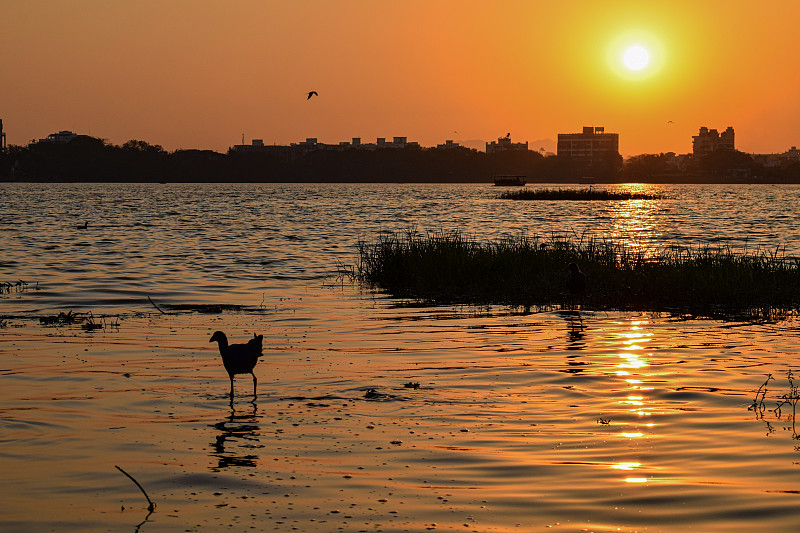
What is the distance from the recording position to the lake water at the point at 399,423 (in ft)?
26.6

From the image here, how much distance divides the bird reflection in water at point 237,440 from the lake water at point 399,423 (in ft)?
0.12

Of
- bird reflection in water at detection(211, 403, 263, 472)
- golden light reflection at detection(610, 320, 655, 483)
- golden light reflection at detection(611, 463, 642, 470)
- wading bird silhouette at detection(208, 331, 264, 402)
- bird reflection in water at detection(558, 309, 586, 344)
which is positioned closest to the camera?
golden light reflection at detection(611, 463, 642, 470)

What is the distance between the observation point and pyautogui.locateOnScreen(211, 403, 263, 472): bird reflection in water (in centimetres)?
962

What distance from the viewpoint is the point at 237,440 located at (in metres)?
10.4

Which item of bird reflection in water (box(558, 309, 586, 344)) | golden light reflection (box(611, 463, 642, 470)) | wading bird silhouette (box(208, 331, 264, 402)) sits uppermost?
wading bird silhouette (box(208, 331, 264, 402))

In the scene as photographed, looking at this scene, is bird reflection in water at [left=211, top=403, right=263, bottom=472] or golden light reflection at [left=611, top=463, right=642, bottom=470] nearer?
golden light reflection at [left=611, top=463, right=642, bottom=470]

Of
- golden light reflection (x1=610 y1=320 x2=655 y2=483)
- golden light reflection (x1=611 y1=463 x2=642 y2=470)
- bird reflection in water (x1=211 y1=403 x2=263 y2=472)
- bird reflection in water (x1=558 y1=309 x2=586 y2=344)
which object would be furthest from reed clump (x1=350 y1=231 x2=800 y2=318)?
bird reflection in water (x1=211 y1=403 x2=263 y2=472)

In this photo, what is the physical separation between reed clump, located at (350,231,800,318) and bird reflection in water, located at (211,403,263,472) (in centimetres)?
1290

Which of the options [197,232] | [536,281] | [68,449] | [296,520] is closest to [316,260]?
[536,281]

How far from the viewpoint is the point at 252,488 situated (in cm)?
871

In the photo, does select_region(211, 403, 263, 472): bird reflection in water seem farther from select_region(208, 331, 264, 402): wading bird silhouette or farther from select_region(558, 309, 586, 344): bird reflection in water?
select_region(558, 309, 586, 344): bird reflection in water

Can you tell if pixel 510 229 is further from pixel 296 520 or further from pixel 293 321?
pixel 296 520

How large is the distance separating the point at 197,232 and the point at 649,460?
55.1 metres

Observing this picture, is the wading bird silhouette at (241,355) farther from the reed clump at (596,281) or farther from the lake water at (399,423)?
the reed clump at (596,281)
